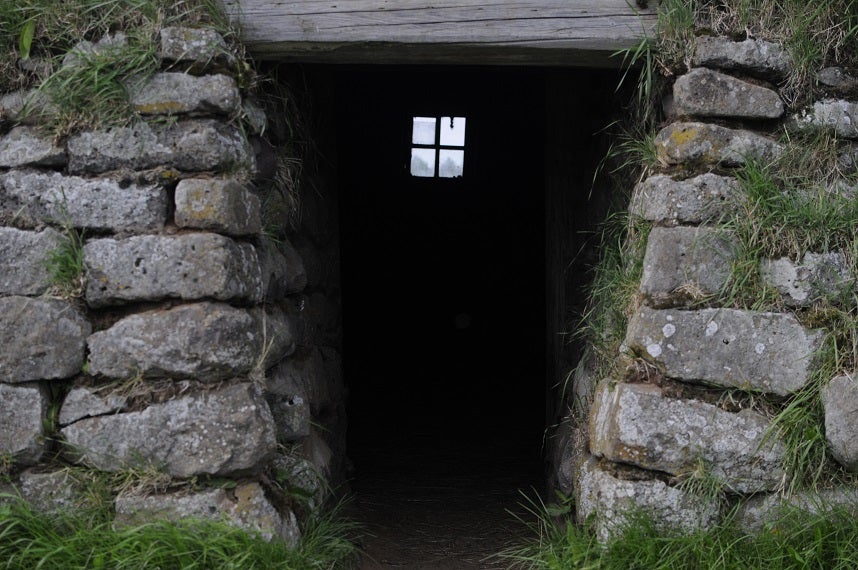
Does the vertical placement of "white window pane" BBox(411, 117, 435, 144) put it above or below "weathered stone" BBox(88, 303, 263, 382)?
above

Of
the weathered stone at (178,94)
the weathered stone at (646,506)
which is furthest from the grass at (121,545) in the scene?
the weathered stone at (178,94)

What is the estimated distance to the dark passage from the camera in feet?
21.5

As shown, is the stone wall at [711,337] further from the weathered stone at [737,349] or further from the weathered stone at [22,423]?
the weathered stone at [22,423]

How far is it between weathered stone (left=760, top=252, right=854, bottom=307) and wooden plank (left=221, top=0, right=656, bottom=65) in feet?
2.99

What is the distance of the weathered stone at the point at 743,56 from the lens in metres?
2.72

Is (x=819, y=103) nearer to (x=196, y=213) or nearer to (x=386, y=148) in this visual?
(x=196, y=213)

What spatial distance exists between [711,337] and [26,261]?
2204 millimetres

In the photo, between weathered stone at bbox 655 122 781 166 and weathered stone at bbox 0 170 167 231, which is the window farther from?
weathered stone at bbox 0 170 167 231

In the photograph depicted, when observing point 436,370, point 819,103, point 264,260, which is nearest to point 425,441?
point 436,370

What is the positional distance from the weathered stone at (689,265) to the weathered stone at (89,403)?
68.7 inches

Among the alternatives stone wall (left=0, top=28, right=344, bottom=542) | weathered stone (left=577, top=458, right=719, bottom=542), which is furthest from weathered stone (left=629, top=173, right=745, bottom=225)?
stone wall (left=0, top=28, right=344, bottom=542)

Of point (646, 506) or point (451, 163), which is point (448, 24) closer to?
point (646, 506)

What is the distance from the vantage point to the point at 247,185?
279 centimetres

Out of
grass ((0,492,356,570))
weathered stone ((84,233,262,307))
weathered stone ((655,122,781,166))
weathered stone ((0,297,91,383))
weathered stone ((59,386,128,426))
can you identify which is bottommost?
grass ((0,492,356,570))
